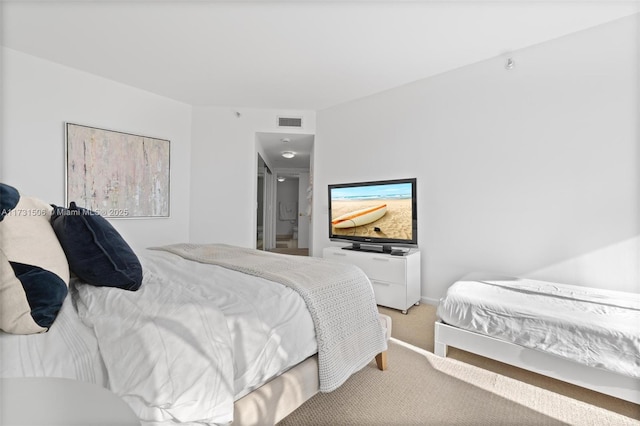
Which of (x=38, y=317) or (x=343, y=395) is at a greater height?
(x=38, y=317)

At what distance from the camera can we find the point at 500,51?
2770mm

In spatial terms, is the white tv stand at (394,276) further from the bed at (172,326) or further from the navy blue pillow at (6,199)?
the navy blue pillow at (6,199)

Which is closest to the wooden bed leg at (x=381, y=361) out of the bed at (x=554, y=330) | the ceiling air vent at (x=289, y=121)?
the bed at (x=554, y=330)

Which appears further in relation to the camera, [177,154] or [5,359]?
[177,154]

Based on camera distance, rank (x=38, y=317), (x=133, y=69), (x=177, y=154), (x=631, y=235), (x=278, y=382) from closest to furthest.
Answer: (x=38, y=317) < (x=278, y=382) < (x=631, y=235) < (x=133, y=69) < (x=177, y=154)

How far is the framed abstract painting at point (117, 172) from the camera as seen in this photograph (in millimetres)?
3197

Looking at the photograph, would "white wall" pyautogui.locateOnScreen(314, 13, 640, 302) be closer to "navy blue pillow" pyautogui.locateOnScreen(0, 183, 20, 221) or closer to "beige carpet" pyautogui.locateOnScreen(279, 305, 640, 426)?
"beige carpet" pyautogui.locateOnScreen(279, 305, 640, 426)

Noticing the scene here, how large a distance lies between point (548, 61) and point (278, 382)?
131 inches

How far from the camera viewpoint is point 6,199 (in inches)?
35.6

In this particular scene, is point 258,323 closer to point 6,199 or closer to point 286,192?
point 6,199

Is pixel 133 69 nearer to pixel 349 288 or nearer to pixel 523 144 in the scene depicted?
pixel 349 288

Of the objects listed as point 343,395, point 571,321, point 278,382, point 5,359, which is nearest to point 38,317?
point 5,359

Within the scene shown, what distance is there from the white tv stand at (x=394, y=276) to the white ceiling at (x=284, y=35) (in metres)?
2.04

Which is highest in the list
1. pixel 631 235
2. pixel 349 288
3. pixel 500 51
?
pixel 500 51
